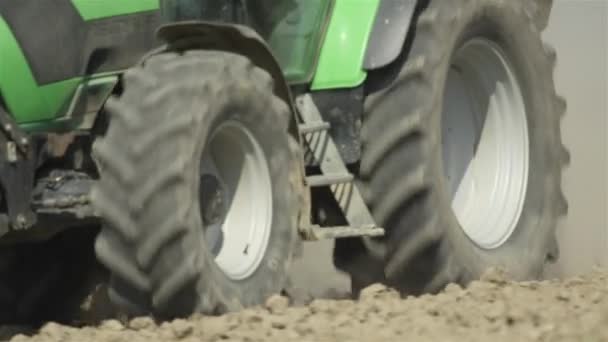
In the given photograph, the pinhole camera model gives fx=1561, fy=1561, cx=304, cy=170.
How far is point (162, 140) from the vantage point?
504cm

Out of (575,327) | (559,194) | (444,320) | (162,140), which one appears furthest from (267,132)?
(559,194)

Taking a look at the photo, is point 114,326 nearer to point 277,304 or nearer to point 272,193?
point 277,304

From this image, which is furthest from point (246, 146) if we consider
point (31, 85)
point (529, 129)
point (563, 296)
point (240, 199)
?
point (529, 129)

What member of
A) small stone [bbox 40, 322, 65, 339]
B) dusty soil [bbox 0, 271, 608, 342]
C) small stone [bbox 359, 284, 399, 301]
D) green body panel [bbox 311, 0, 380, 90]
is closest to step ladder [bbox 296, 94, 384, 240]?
green body panel [bbox 311, 0, 380, 90]

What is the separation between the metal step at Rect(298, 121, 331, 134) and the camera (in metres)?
6.03

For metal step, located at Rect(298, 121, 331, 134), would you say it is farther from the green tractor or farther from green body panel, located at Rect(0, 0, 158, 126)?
green body panel, located at Rect(0, 0, 158, 126)

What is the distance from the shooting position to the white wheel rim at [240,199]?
5.56 m

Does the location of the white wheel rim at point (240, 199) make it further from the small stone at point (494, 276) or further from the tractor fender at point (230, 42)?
the small stone at point (494, 276)

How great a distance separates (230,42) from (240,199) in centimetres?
57

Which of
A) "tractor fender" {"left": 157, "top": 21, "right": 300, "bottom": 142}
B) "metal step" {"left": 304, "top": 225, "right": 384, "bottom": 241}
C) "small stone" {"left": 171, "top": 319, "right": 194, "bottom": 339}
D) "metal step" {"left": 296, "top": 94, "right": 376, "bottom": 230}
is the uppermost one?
"tractor fender" {"left": 157, "top": 21, "right": 300, "bottom": 142}

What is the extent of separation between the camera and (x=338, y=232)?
5934mm

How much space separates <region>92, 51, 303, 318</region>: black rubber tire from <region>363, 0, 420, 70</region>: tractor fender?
0.93 m

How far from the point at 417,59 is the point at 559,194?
1379 millimetres

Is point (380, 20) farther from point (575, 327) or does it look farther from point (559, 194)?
point (575, 327)
